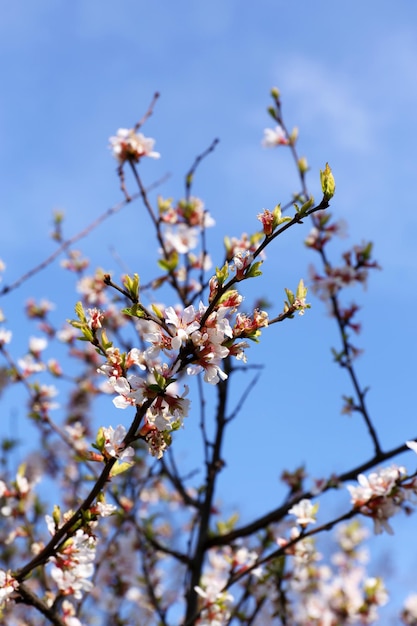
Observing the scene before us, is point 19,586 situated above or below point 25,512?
below

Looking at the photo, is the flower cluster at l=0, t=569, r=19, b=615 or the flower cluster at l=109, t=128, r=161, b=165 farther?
the flower cluster at l=109, t=128, r=161, b=165

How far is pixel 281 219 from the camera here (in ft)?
5.17

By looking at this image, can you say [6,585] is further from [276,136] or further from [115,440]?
[276,136]

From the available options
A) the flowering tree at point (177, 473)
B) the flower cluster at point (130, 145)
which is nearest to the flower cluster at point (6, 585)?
the flowering tree at point (177, 473)

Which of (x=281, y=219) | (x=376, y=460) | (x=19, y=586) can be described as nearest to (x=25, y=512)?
(x=19, y=586)

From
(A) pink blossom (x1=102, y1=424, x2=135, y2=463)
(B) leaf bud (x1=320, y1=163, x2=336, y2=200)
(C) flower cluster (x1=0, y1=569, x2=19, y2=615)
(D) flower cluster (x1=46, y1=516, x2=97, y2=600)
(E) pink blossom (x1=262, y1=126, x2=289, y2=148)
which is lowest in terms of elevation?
(C) flower cluster (x1=0, y1=569, x2=19, y2=615)

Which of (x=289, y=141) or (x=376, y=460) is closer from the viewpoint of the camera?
(x=376, y=460)

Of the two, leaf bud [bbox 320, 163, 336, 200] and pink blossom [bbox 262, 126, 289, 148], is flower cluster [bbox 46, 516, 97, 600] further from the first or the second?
pink blossom [bbox 262, 126, 289, 148]

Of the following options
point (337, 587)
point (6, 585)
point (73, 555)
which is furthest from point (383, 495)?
point (337, 587)

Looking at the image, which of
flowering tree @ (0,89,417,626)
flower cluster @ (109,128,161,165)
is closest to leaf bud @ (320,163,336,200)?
flowering tree @ (0,89,417,626)

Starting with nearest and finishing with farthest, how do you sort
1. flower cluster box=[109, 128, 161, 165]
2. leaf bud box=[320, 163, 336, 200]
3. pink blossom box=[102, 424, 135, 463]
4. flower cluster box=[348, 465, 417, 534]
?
leaf bud box=[320, 163, 336, 200], pink blossom box=[102, 424, 135, 463], flower cluster box=[348, 465, 417, 534], flower cluster box=[109, 128, 161, 165]

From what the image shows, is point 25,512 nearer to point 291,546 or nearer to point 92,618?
point 291,546

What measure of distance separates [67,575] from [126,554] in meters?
3.64

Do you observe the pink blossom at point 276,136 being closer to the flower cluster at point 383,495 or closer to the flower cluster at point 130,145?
the flower cluster at point 130,145
